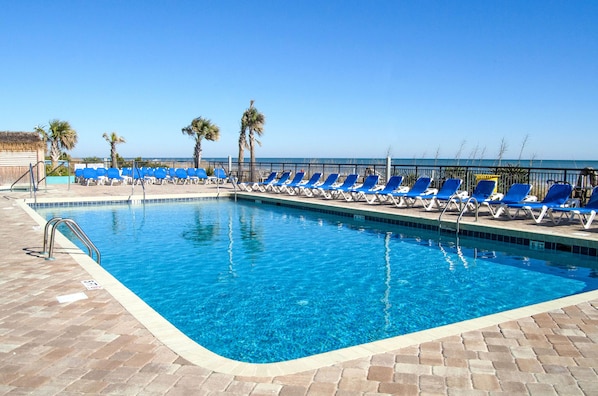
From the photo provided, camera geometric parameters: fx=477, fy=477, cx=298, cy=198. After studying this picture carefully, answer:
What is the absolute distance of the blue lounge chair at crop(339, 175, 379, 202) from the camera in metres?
13.1

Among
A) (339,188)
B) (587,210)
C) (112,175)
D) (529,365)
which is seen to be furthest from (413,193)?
(112,175)

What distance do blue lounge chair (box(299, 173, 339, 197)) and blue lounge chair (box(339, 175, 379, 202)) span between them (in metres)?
0.88

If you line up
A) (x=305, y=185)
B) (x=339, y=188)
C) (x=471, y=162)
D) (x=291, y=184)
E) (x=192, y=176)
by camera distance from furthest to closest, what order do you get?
1. (x=471, y=162)
2. (x=192, y=176)
3. (x=291, y=184)
4. (x=305, y=185)
5. (x=339, y=188)

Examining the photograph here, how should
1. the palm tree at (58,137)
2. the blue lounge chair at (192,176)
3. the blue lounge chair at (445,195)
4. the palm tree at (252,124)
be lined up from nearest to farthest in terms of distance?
the blue lounge chair at (445,195)
the blue lounge chair at (192,176)
the palm tree at (252,124)
the palm tree at (58,137)

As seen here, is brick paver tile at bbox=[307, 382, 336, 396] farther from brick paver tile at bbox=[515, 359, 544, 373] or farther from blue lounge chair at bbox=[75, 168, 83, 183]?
blue lounge chair at bbox=[75, 168, 83, 183]

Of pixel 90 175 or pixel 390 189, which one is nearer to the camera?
pixel 390 189

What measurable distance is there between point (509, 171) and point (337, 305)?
9.82 meters

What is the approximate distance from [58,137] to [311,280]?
27.6 meters

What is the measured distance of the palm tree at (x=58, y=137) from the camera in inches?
1131

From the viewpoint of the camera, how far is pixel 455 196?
1002 centimetres

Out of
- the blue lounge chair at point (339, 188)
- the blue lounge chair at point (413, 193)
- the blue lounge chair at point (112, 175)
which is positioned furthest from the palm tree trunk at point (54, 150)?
the blue lounge chair at point (413, 193)

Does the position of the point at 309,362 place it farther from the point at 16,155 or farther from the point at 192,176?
the point at 16,155

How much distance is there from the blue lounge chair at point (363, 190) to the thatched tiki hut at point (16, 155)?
12.9 m

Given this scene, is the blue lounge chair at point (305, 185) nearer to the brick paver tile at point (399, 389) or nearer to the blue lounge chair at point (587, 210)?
the blue lounge chair at point (587, 210)
